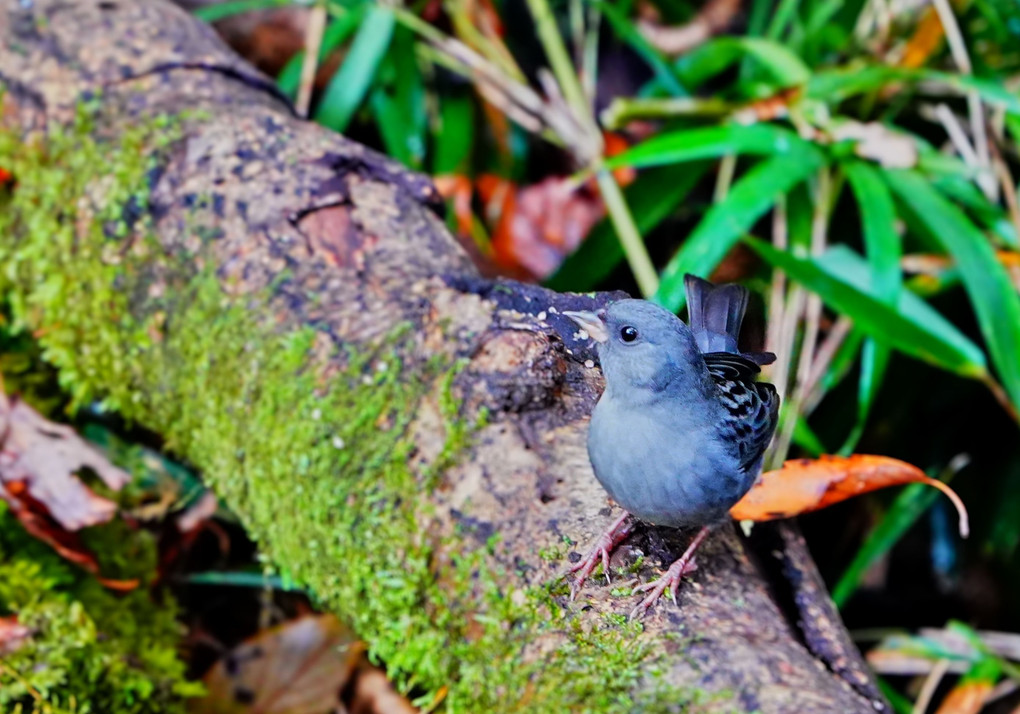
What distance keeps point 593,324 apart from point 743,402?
0.25 m

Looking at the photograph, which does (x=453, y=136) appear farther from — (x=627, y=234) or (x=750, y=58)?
(x=627, y=234)

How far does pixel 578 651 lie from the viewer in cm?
→ 144

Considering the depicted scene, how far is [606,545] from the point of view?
52.4 inches

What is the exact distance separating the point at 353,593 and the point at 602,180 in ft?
5.16

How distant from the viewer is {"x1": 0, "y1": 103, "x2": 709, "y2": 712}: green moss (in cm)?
159

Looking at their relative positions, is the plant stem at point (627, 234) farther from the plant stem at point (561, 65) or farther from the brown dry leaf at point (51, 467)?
the brown dry leaf at point (51, 467)

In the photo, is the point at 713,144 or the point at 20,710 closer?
the point at 20,710

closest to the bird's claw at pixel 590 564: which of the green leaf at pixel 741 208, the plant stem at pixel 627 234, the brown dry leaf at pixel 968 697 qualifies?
the green leaf at pixel 741 208

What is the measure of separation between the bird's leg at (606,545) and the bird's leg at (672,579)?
6cm

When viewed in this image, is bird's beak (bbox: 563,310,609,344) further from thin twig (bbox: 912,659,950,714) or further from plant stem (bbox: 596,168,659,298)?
thin twig (bbox: 912,659,950,714)

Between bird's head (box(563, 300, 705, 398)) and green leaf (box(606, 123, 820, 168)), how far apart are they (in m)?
1.65

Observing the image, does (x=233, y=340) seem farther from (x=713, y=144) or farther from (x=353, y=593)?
(x=713, y=144)

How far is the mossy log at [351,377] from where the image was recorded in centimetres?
142

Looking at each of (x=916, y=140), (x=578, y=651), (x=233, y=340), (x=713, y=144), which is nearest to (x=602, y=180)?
(x=713, y=144)
